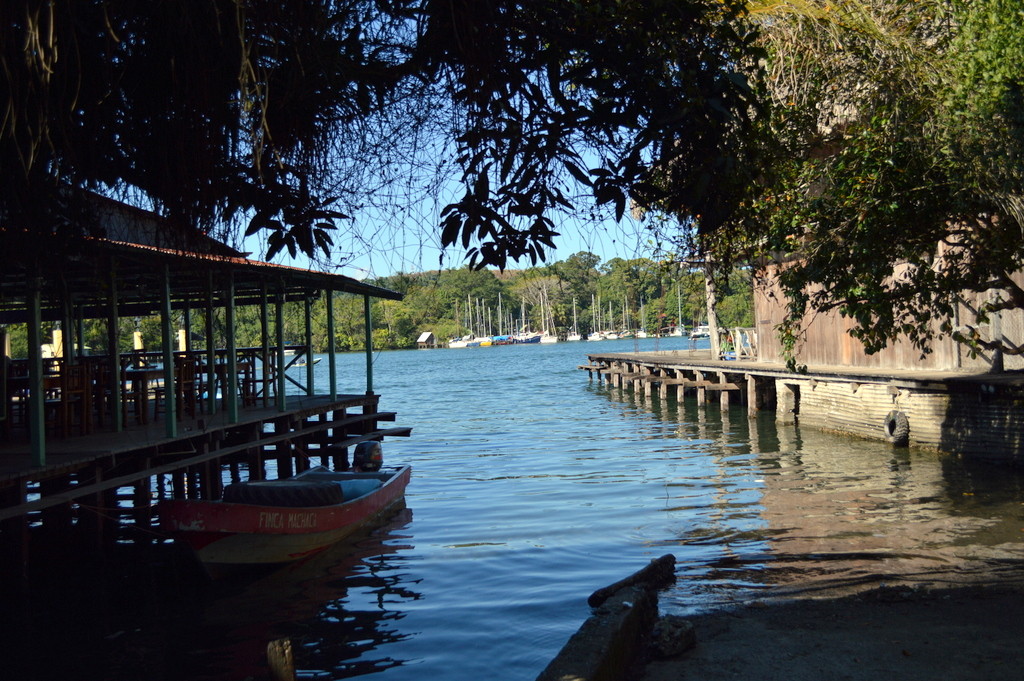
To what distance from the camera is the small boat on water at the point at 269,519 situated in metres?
9.75

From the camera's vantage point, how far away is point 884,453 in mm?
18062

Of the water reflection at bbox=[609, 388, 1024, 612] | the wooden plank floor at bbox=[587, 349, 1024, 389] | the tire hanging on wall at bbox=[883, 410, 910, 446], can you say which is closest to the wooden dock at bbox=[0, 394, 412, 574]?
the water reflection at bbox=[609, 388, 1024, 612]

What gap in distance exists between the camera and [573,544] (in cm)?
1170

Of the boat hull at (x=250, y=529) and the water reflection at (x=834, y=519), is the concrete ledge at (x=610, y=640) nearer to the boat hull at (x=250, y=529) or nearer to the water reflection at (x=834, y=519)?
the water reflection at (x=834, y=519)

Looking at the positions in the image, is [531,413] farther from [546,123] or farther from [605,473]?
[546,123]

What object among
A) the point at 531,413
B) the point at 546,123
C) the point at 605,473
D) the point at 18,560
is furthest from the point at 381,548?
the point at 531,413

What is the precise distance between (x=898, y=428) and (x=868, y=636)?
490 inches

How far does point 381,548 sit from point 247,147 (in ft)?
24.3

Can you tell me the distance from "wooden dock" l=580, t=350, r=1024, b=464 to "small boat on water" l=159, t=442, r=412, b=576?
895 centimetres

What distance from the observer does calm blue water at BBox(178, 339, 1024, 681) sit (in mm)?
8234

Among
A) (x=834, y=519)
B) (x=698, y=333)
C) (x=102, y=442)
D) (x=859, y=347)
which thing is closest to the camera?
(x=102, y=442)

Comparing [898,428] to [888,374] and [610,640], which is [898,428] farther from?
[610,640]

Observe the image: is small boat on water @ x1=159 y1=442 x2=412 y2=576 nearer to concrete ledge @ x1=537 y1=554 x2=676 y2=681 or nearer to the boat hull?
the boat hull

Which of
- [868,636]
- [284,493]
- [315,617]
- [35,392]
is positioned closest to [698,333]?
[284,493]
